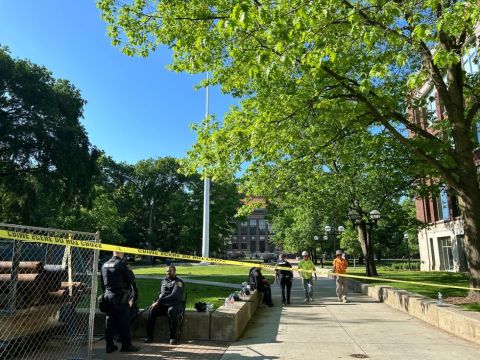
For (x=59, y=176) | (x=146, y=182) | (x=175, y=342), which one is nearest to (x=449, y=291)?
(x=175, y=342)

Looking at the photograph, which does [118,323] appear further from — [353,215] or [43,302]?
[353,215]

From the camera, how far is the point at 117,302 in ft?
26.1

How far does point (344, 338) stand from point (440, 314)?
2600 mm

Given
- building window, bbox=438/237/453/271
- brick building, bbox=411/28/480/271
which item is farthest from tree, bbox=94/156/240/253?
building window, bbox=438/237/453/271

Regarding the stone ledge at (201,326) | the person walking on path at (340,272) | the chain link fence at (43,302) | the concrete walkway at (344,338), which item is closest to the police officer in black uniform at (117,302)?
the chain link fence at (43,302)

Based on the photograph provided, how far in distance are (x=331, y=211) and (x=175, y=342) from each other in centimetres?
2015

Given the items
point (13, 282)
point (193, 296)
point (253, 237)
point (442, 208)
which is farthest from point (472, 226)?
point (253, 237)

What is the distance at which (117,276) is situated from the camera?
26.4 feet

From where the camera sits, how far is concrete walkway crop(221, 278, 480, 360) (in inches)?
305

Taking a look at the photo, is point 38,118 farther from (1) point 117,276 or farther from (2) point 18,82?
(1) point 117,276

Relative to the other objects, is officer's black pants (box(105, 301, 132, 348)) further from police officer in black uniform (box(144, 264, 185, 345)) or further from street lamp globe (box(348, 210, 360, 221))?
street lamp globe (box(348, 210, 360, 221))

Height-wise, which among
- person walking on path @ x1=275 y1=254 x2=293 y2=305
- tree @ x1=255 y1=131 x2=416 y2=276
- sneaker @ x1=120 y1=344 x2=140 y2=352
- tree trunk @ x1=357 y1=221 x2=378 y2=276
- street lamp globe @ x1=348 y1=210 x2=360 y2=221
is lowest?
sneaker @ x1=120 y1=344 x2=140 y2=352

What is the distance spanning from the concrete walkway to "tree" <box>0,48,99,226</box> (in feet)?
76.0

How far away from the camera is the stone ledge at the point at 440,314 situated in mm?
8727
